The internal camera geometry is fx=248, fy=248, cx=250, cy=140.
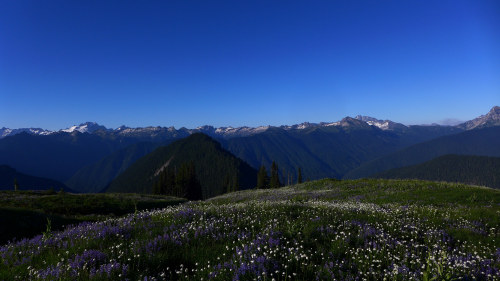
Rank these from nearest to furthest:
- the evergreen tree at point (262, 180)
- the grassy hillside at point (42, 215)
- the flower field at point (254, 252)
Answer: the flower field at point (254, 252) → the grassy hillside at point (42, 215) → the evergreen tree at point (262, 180)

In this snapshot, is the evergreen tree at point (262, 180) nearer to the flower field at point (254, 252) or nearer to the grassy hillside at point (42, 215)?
the grassy hillside at point (42, 215)

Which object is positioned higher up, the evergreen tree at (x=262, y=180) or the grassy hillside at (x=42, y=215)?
the grassy hillside at (x=42, y=215)

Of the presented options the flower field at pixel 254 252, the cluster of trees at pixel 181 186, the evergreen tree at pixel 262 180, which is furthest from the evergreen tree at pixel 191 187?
the flower field at pixel 254 252

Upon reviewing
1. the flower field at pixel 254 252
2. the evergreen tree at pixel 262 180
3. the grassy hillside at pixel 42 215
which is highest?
the flower field at pixel 254 252

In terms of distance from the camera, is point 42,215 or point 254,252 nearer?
point 254,252

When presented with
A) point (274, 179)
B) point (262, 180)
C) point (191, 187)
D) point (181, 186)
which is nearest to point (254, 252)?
point (181, 186)

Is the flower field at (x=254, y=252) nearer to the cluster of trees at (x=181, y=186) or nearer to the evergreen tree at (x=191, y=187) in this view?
the evergreen tree at (x=191, y=187)

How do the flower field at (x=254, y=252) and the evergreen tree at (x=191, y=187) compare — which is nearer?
the flower field at (x=254, y=252)

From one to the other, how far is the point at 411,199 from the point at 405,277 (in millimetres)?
18653

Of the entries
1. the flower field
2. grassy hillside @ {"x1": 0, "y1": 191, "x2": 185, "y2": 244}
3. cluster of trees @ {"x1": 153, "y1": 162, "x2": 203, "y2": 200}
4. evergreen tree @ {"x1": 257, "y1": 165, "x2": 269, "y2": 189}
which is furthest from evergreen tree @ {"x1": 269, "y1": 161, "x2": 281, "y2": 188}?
the flower field

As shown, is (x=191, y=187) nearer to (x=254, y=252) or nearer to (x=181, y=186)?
(x=181, y=186)

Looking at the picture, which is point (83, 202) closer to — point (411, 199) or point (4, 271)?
point (4, 271)

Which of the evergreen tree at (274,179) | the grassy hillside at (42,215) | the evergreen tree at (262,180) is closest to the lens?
the grassy hillside at (42,215)

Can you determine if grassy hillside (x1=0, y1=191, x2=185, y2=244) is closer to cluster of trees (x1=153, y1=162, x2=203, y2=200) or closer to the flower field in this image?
the flower field
